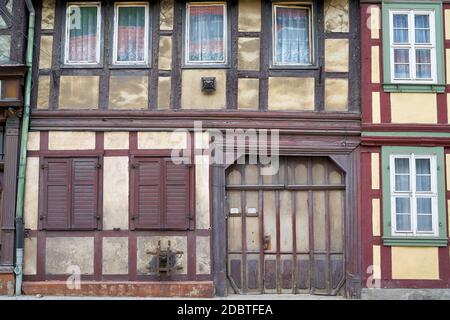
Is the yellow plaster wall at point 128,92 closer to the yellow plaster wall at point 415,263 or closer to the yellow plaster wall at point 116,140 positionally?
the yellow plaster wall at point 116,140

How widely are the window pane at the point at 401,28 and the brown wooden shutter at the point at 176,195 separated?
4423 mm

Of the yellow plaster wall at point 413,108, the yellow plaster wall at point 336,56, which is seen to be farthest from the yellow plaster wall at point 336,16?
the yellow plaster wall at point 413,108

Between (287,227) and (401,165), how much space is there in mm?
2292

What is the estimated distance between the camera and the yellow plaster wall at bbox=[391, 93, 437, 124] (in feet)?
39.8

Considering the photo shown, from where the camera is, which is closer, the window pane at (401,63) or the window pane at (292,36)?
the window pane at (401,63)

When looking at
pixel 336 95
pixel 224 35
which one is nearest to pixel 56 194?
pixel 224 35

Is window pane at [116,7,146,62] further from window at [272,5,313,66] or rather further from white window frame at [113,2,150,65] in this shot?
window at [272,5,313,66]

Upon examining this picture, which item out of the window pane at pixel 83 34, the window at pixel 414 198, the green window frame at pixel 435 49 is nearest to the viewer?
the window at pixel 414 198

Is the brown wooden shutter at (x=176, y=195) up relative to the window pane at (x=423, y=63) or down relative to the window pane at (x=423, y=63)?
down

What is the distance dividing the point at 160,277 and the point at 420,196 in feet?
15.6

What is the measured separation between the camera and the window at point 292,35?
1240 cm

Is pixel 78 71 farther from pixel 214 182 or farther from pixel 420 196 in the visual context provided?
pixel 420 196

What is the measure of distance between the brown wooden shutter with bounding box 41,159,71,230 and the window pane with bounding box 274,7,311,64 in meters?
4.31

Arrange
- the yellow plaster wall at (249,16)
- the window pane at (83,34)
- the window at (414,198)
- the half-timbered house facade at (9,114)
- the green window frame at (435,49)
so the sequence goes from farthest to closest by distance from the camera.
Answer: the window pane at (83,34) < the yellow plaster wall at (249,16) < the green window frame at (435,49) < the window at (414,198) < the half-timbered house facade at (9,114)
